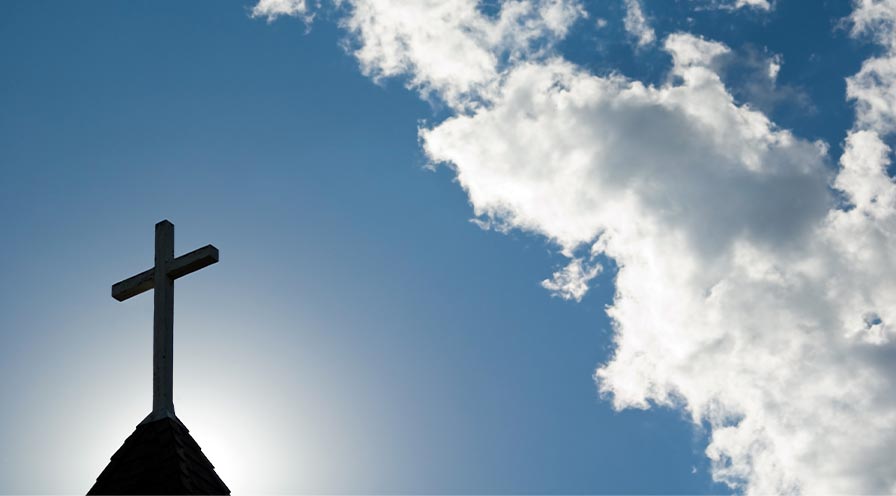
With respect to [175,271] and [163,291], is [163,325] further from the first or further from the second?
[175,271]

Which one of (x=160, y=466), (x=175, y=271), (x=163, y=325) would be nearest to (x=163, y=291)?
(x=175, y=271)

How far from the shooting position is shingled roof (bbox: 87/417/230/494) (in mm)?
8781

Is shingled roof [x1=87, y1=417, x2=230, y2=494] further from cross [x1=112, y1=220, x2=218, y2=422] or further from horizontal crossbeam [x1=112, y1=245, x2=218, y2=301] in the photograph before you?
horizontal crossbeam [x1=112, y1=245, x2=218, y2=301]

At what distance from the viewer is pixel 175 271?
1111 cm

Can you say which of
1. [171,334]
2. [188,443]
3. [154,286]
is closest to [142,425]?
[188,443]

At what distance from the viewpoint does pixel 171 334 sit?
34.9 feet

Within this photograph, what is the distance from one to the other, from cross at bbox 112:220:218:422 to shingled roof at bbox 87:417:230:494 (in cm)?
32

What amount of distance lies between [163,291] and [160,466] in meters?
2.63

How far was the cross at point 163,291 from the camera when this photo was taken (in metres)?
10.1

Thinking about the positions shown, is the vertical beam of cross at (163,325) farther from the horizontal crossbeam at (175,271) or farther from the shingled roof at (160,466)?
the shingled roof at (160,466)

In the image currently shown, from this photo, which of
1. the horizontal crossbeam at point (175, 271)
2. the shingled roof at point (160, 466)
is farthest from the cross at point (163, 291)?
the shingled roof at point (160, 466)

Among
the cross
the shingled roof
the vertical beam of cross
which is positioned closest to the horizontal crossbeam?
the cross

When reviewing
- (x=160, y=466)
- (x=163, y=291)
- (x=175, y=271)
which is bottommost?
(x=160, y=466)

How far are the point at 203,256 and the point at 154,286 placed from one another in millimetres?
760
